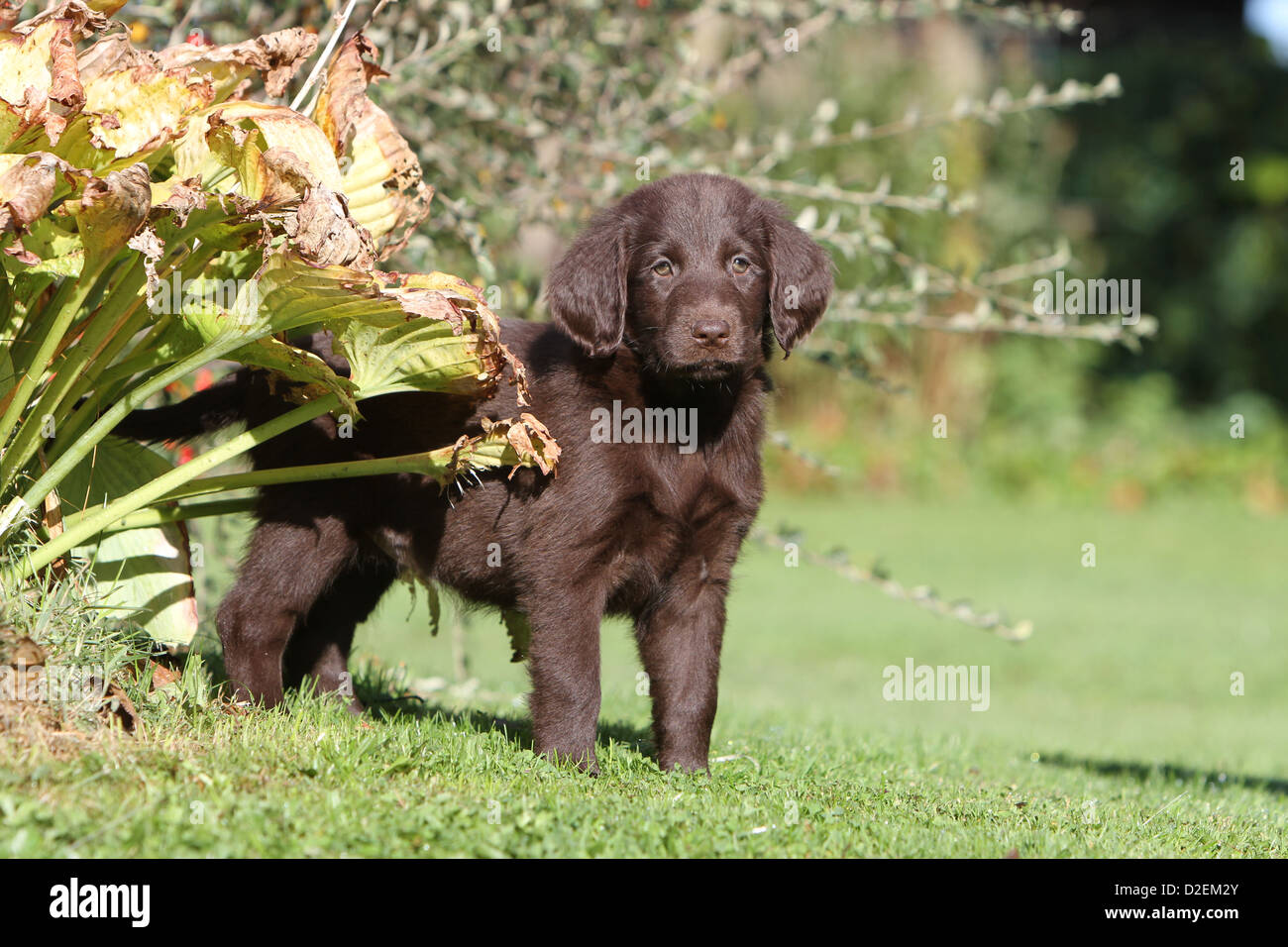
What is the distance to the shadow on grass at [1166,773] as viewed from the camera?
563 centimetres

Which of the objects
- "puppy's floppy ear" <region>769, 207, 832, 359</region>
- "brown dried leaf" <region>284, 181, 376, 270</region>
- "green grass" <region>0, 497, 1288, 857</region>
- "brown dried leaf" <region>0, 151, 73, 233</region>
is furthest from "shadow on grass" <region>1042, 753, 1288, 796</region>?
"brown dried leaf" <region>0, 151, 73, 233</region>

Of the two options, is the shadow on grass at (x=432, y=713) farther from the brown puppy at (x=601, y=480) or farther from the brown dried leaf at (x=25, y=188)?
the brown dried leaf at (x=25, y=188)

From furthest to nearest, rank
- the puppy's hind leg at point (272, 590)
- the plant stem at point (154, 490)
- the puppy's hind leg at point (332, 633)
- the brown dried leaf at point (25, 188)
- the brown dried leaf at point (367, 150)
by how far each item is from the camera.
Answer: the puppy's hind leg at point (332, 633), the puppy's hind leg at point (272, 590), the brown dried leaf at point (367, 150), the plant stem at point (154, 490), the brown dried leaf at point (25, 188)

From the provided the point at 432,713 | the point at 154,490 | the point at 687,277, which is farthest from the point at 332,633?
the point at 687,277

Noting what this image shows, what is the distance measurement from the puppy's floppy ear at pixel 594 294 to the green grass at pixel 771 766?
3.39ft

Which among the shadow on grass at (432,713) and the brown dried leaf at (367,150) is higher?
the brown dried leaf at (367,150)

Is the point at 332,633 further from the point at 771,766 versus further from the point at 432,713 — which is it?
the point at 771,766

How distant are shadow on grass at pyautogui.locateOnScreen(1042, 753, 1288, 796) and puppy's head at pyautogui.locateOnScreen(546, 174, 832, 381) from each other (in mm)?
2525

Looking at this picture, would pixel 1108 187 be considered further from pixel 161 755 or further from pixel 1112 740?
pixel 161 755

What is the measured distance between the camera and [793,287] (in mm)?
4395

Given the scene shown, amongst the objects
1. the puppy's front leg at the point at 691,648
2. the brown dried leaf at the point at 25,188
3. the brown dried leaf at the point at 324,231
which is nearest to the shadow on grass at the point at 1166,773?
the puppy's front leg at the point at 691,648

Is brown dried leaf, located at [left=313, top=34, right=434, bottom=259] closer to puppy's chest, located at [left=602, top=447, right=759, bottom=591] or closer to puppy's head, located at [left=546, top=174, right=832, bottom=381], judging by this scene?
puppy's head, located at [left=546, top=174, right=832, bottom=381]

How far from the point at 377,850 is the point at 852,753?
2.29 metres

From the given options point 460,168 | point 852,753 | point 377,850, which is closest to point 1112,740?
point 852,753
